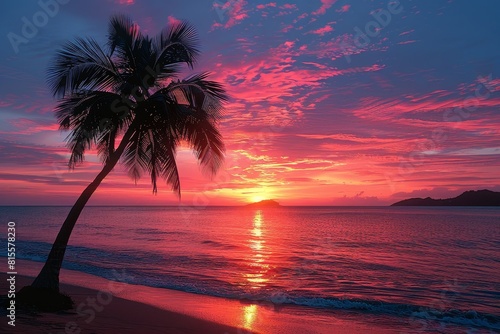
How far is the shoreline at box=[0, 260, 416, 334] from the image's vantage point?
8.90 meters

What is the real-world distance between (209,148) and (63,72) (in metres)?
4.03

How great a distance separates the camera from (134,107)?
9797 millimetres

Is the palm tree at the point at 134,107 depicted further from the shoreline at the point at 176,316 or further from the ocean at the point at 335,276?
the ocean at the point at 335,276

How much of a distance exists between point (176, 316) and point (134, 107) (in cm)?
584

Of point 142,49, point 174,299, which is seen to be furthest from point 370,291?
point 142,49

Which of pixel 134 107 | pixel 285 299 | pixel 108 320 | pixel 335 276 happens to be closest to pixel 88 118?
pixel 134 107

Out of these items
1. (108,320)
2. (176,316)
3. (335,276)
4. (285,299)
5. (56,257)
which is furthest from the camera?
(335,276)

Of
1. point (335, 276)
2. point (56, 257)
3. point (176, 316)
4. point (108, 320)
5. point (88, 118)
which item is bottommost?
point (335, 276)

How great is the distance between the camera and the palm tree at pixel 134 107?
9.53 m

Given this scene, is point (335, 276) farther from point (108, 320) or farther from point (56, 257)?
point (56, 257)

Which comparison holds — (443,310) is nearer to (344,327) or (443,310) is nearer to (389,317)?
(389,317)

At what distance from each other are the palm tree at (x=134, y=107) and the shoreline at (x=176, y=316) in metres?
1.50

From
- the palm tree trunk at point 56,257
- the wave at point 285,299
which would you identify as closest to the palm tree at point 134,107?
the palm tree trunk at point 56,257

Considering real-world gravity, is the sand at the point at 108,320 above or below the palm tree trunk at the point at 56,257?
below
